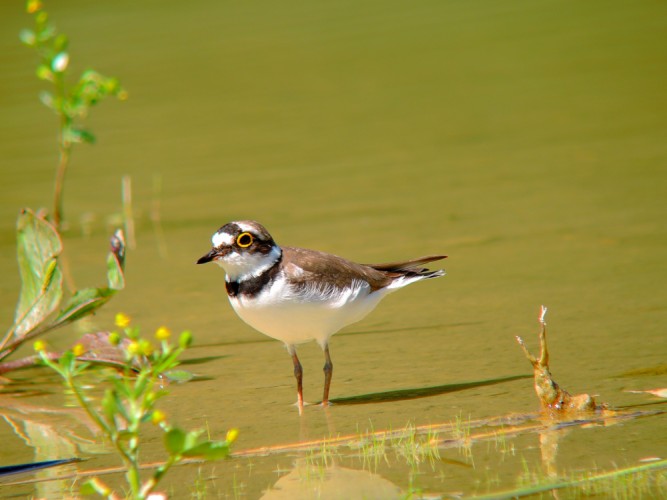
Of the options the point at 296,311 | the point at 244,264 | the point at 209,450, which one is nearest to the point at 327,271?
the point at 296,311

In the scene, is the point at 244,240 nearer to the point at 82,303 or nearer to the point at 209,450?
the point at 82,303

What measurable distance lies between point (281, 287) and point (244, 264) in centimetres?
22

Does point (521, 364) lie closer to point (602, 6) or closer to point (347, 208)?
point (347, 208)

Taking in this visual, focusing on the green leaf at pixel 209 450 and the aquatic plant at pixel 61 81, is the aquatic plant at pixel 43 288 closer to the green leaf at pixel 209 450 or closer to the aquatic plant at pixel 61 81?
the aquatic plant at pixel 61 81

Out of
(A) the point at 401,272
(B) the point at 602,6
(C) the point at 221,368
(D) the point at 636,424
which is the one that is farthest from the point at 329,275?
(B) the point at 602,6

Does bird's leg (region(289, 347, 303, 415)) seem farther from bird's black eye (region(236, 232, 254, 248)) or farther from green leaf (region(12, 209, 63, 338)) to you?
green leaf (region(12, 209, 63, 338))

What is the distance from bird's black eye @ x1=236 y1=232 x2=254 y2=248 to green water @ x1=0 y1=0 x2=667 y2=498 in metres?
0.83

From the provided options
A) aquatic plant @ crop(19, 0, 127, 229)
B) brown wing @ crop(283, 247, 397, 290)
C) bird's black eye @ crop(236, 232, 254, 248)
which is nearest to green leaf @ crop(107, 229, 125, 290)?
bird's black eye @ crop(236, 232, 254, 248)

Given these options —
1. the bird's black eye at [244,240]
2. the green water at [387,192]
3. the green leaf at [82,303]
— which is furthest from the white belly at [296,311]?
the green leaf at [82,303]

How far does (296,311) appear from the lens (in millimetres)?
5418

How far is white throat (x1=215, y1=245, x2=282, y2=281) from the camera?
5.43 metres

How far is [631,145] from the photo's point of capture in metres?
10.6

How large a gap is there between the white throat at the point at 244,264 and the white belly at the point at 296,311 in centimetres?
11

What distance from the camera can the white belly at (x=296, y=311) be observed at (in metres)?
5.38
